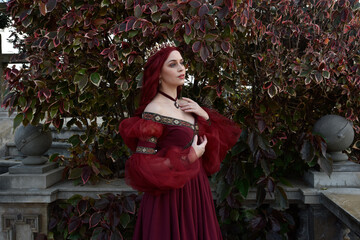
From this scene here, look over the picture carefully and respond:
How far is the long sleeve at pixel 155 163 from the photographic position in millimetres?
1400

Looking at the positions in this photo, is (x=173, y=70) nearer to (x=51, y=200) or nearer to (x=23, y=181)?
(x=51, y=200)

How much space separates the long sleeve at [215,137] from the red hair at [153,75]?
32cm

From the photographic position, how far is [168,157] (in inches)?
56.2

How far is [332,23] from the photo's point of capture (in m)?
2.45

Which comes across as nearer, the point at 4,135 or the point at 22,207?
the point at 22,207

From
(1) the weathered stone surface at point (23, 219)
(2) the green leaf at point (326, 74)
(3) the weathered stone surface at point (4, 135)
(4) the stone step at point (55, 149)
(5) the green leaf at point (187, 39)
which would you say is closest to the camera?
(5) the green leaf at point (187, 39)

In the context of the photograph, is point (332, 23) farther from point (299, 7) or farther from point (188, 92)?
point (188, 92)

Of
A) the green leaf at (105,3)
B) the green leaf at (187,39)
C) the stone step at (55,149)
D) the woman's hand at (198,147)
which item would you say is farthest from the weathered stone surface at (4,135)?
the woman's hand at (198,147)

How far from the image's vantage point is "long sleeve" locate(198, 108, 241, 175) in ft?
5.65

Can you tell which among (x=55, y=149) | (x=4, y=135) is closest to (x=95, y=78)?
(x=55, y=149)

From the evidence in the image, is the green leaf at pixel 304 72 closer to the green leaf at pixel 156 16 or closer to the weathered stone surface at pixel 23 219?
the green leaf at pixel 156 16

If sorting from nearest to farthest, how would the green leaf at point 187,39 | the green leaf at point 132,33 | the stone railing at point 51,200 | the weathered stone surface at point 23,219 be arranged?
the green leaf at point 187,39 → the green leaf at point 132,33 → the stone railing at point 51,200 → the weathered stone surface at point 23,219

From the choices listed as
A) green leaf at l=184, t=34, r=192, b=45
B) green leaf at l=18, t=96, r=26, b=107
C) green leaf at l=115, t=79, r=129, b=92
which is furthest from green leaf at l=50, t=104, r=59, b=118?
green leaf at l=184, t=34, r=192, b=45

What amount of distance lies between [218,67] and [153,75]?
0.92m
